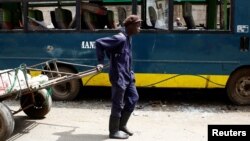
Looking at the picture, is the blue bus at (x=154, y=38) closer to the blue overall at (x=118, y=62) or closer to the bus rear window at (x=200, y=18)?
the bus rear window at (x=200, y=18)

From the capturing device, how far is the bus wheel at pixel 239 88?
8039 millimetres

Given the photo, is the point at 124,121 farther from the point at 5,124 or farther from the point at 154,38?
the point at 154,38

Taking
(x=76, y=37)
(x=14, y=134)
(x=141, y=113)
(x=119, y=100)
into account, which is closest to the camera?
(x=119, y=100)

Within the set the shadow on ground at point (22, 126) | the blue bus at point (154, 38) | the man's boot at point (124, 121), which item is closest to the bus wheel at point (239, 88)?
the blue bus at point (154, 38)

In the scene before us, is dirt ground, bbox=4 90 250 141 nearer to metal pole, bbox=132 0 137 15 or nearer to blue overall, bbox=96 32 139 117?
blue overall, bbox=96 32 139 117

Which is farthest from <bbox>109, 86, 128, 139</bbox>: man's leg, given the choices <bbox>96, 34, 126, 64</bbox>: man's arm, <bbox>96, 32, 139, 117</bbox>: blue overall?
<bbox>96, 34, 126, 64</bbox>: man's arm

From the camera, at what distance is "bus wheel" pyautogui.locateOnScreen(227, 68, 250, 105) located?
8.04 m

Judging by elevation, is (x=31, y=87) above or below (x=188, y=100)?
above

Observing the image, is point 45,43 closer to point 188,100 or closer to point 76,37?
point 76,37

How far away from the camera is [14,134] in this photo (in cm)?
634

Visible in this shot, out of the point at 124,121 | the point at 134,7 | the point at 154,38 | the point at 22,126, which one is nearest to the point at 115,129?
the point at 124,121

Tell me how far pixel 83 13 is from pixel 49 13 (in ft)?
2.27

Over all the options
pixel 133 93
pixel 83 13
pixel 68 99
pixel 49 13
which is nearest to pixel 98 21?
pixel 83 13

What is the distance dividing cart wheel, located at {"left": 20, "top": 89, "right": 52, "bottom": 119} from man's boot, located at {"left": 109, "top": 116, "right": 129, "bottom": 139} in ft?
4.90
